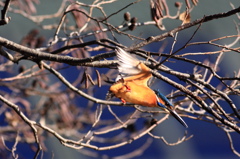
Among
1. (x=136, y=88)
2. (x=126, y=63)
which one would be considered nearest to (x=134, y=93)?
(x=136, y=88)

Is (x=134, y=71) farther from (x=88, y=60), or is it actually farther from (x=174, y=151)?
(x=174, y=151)

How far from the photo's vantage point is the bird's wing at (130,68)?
1.07m

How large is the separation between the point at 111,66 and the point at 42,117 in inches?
67.3

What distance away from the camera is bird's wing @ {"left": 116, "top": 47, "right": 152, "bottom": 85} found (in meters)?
1.07

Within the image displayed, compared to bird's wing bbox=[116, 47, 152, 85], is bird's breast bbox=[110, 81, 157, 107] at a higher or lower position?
lower

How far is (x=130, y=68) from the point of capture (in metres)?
1.08

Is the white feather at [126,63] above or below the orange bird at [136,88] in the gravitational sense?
above

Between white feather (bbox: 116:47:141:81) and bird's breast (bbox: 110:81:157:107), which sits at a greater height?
white feather (bbox: 116:47:141:81)

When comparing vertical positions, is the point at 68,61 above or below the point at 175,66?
above

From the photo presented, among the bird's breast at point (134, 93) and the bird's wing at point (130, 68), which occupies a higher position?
the bird's wing at point (130, 68)

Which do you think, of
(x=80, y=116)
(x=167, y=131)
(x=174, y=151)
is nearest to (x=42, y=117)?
(x=80, y=116)

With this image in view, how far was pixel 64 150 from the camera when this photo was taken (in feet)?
13.8

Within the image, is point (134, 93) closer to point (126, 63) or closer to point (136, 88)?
point (136, 88)

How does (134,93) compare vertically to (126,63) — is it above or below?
below
